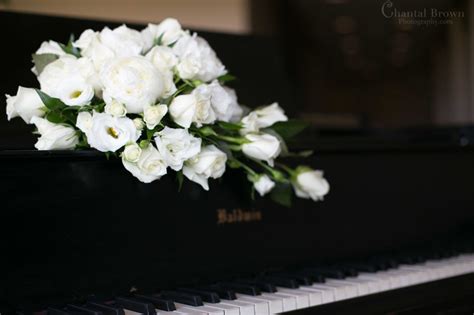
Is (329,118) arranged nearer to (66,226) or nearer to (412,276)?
(412,276)

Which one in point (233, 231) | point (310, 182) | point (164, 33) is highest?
point (164, 33)

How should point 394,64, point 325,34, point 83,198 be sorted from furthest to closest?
point 394,64 → point 325,34 → point 83,198

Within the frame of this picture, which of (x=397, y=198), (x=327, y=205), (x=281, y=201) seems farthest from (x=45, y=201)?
(x=397, y=198)

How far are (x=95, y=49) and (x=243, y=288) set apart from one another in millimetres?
680

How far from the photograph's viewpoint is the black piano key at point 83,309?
4.94 feet

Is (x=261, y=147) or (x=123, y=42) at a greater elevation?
(x=123, y=42)

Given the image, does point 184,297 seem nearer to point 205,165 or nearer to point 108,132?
point 205,165

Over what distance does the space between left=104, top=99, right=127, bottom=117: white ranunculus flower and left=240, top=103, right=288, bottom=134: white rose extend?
0.34 metres

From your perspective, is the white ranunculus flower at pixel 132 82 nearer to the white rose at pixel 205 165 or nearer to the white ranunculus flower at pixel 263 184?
the white rose at pixel 205 165

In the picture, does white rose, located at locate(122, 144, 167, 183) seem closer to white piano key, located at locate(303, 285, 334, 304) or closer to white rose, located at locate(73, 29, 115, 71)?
white rose, located at locate(73, 29, 115, 71)

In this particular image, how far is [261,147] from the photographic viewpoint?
176 cm

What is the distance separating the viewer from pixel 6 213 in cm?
154

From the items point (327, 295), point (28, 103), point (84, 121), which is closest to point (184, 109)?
point (84, 121)

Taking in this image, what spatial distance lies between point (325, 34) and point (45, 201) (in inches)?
485
